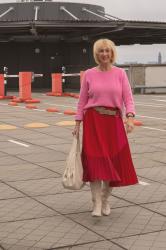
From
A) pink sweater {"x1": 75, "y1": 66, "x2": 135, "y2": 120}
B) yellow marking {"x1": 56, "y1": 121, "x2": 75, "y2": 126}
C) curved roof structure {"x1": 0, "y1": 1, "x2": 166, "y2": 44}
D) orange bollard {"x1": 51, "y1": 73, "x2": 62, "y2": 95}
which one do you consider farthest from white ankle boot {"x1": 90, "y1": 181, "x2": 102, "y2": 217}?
curved roof structure {"x1": 0, "y1": 1, "x2": 166, "y2": 44}

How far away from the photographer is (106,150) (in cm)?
572

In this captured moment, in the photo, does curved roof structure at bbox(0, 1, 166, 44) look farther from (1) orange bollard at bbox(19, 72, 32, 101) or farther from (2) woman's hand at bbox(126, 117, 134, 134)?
(2) woman's hand at bbox(126, 117, 134, 134)

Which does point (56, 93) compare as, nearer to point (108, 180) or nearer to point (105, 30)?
point (105, 30)

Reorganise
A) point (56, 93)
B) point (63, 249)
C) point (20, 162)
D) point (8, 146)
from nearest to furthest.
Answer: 1. point (63, 249)
2. point (20, 162)
3. point (8, 146)
4. point (56, 93)

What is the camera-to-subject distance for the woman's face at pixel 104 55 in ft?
18.7

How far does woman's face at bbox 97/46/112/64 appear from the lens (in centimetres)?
569

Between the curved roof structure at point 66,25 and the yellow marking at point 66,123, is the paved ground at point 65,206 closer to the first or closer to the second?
the yellow marking at point 66,123

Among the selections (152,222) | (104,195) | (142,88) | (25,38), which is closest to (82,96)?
(104,195)

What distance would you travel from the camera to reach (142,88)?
31.0 metres

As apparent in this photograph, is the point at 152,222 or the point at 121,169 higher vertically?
the point at 121,169

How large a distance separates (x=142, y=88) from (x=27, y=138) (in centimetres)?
1940

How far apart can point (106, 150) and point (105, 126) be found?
0.83 ft

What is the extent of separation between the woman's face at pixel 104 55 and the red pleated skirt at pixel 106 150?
0.53m

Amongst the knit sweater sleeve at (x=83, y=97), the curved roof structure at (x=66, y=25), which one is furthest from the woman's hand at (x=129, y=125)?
the curved roof structure at (x=66, y=25)
